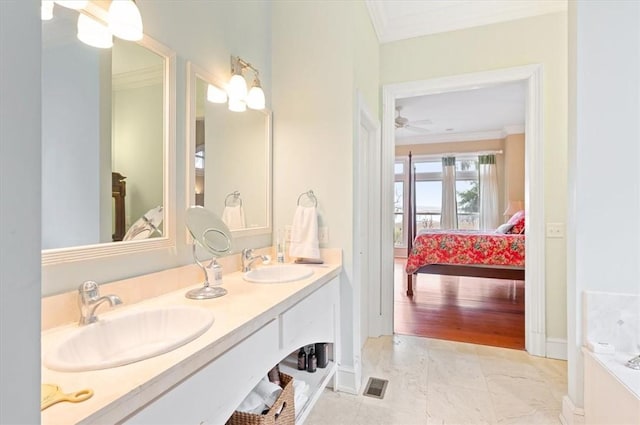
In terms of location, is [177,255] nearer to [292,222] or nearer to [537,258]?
[292,222]

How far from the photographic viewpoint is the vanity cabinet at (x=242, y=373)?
793 millimetres

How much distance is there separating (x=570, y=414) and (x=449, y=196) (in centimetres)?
564

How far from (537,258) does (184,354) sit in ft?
8.74

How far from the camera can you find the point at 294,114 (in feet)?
7.26

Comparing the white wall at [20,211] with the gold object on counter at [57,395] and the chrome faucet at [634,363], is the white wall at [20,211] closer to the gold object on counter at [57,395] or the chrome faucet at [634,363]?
the gold object on counter at [57,395]

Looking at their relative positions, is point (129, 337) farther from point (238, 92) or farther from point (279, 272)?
point (238, 92)

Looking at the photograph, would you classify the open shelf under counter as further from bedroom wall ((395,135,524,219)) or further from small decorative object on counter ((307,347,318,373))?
bedroom wall ((395,135,524,219))

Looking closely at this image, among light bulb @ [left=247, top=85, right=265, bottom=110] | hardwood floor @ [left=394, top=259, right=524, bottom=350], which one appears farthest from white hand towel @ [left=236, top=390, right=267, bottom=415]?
hardwood floor @ [left=394, top=259, right=524, bottom=350]

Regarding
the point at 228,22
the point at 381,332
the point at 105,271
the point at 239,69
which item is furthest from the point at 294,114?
the point at 381,332

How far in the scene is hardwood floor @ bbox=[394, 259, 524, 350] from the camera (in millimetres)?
2906

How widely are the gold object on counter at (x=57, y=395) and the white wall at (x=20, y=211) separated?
0.24 m

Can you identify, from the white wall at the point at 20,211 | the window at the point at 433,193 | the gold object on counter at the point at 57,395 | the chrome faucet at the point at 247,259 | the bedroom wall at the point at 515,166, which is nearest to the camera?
the white wall at the point at 20,211

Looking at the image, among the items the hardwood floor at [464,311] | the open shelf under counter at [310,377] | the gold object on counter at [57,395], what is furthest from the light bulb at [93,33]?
the hardwood floor at [464,311]

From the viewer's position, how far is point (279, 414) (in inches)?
50.9
